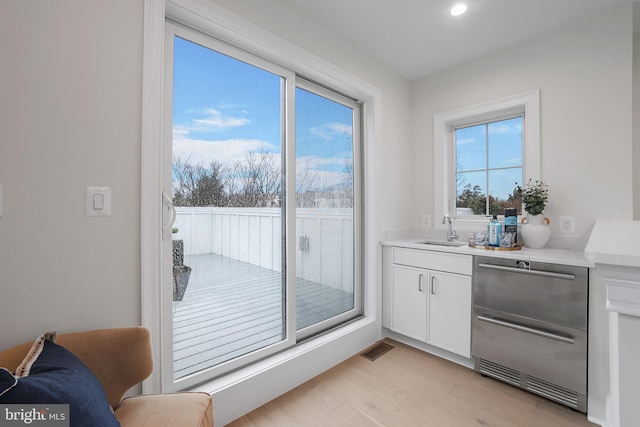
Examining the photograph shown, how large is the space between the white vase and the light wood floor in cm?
110

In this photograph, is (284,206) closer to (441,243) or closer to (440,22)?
(441,243)

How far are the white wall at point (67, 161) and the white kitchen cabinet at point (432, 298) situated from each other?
2.11 meters

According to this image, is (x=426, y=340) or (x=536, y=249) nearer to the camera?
(x=536, y=249)

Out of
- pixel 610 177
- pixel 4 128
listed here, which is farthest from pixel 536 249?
pixel 4 128

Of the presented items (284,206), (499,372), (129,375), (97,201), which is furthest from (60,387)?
(499,372)

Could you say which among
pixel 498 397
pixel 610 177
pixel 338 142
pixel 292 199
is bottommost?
pixel 498 397

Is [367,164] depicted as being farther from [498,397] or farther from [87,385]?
[87,385]

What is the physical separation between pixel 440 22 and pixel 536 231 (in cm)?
183

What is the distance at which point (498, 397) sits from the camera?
1877 mm

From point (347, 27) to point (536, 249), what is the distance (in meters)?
2.35

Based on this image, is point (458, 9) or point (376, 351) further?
point (376, 351)

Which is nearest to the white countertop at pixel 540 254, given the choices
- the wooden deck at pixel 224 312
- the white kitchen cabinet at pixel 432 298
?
the white kitchen cabinet at pixel 432 298

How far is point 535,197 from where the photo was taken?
7.32ft

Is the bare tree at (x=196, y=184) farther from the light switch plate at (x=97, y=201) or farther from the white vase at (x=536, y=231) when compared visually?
the white vase at (x=536, y=231)
